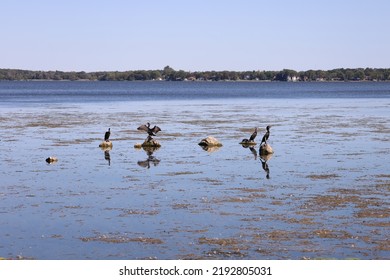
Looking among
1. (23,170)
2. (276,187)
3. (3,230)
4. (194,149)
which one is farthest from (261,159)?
(3,230)

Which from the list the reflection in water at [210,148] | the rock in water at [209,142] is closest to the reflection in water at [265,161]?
the reflection in water at [210,148]

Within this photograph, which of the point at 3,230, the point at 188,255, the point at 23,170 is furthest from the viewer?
the point at 23,170

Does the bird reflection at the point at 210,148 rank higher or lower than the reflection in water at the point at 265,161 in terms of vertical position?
lower

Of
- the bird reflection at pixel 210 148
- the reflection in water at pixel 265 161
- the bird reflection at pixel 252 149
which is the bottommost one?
the bird reflection at pixel 252 149

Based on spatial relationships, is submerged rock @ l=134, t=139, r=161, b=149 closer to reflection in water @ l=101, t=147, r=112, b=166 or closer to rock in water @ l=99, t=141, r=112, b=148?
rock in water @ l=99, t=141, r=112, b=148

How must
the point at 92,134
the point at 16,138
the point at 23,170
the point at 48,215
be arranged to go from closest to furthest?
the point at 48,215 → the point at 23,170 → the point at 16,138 → the point at 92,134

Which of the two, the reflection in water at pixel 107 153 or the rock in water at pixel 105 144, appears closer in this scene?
the reflection in water at pixel 107 153

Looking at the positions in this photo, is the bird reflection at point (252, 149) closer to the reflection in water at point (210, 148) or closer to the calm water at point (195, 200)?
the calm water at point (195, 200)

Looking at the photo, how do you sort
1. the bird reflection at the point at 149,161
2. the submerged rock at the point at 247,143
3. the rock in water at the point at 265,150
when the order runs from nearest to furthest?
the bird reflection at the point at 149,161 → the rock in water at the point at 265,150 → the submerged rock at the point at 247,143

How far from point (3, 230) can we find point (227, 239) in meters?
4.81

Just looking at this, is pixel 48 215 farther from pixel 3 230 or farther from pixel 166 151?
pixel 166 151

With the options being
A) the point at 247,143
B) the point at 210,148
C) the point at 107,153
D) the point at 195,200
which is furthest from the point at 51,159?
the point at 247,143

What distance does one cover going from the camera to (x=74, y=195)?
2056 cm

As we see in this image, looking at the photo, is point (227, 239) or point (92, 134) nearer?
point (227, 239)
